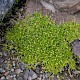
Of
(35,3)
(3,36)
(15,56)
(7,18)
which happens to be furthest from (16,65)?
(35,3)

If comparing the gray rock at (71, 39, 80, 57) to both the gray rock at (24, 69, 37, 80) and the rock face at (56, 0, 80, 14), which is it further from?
the gray rock at (24, 69, 37, 80)

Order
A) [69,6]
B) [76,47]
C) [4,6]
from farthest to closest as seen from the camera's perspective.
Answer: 1. [69,6]
2. [76,47]
3. [4,6]

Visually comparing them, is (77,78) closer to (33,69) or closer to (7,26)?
(33,69)

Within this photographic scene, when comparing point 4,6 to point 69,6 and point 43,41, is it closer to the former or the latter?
point 43,41

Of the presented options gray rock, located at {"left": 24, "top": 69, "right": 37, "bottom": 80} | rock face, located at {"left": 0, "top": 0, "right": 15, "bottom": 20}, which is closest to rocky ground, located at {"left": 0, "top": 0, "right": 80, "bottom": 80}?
gray rock, located at {"left": 24, "top": 69, "right": 37, "bottom": 80}

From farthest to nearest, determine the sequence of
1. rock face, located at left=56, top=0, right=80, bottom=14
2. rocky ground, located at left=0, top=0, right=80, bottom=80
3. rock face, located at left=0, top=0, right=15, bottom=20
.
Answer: rock face, located at left=56, top=0, right=80, bottom=14 < rocky ground, located at left=0, top=0, right=80, bottom=80 < rock face, located at left=0, top=0, right=15, bottom=20

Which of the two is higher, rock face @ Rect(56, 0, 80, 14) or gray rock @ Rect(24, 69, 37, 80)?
rock face @ Rect(56, 0, 80, 14)

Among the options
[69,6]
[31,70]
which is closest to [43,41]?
[31,70]

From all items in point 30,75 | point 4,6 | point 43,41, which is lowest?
point 30,75
